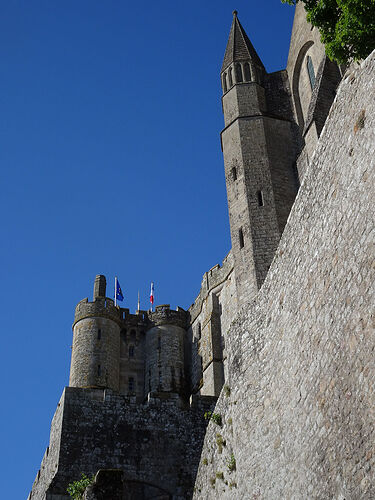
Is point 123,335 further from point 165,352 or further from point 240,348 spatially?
point 240,348

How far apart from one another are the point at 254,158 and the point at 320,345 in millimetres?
17527

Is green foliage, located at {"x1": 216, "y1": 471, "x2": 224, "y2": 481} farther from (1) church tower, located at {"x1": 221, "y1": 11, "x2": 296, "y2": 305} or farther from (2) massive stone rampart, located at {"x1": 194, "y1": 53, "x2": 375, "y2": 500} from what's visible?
(1) church tower, located at {"x1": 221, "y1": 11, "x2": 296, "y2": 305}

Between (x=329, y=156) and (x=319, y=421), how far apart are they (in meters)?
3.82

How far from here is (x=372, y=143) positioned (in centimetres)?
887

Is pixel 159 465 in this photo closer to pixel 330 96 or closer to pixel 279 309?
pixel 279 309

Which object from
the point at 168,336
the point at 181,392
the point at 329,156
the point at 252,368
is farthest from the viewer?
the point at 168,336

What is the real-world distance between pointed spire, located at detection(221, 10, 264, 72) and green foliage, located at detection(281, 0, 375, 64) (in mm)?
14208

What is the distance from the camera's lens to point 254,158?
2641 centimetres

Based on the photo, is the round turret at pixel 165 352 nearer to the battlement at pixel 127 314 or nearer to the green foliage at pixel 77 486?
the battlement at pixel 127 314

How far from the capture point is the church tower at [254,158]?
24500 millimetres

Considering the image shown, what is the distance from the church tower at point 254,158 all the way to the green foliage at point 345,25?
10.4m

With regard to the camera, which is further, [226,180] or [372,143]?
[226,180]

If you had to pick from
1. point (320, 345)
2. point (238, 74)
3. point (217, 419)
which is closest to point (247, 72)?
point (238, 74)

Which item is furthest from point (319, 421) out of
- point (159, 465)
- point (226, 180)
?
point (226, 180)
